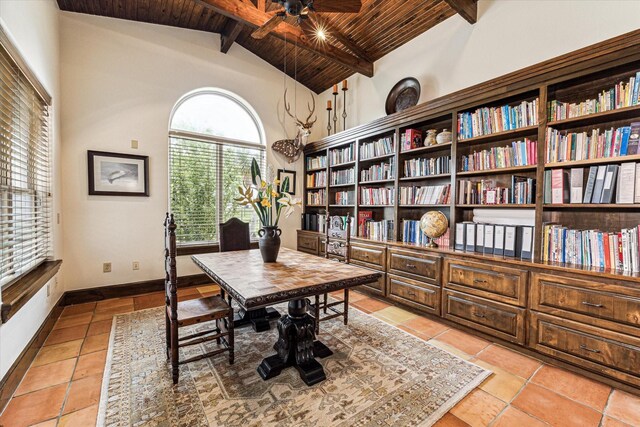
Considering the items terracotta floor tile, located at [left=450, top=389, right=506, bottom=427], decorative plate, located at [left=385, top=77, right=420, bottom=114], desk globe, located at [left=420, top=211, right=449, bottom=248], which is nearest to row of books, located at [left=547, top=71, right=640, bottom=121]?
desk globe, located at [left=420, top=211, right=449, bottom=248]

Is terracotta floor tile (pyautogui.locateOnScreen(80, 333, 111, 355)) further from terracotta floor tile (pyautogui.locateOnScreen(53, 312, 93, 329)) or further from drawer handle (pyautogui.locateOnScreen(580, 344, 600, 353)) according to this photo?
drawer handle (pyautogui.locateOnScreen(580, 344, 600, 353))

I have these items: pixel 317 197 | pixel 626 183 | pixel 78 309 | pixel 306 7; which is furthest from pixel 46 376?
pixel 626 183

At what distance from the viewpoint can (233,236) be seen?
302 cm

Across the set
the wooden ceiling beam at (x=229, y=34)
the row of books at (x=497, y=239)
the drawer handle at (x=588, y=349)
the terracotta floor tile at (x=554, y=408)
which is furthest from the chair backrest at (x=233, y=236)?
the drawer handle at (x=588, y=349)

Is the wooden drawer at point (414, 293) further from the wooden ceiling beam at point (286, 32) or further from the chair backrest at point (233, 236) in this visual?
the wooden ceiling beam at point (286, 32)

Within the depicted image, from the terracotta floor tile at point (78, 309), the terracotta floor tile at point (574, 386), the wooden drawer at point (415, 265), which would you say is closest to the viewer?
the terracotta floor tile at point (574, 386)

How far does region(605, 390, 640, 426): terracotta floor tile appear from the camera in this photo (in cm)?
153

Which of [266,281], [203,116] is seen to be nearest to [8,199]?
[266,281]

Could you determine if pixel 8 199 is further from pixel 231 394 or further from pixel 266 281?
pixel 231 394

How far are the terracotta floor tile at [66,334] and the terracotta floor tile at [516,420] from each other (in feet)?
10.6

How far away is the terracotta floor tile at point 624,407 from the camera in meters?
1.53

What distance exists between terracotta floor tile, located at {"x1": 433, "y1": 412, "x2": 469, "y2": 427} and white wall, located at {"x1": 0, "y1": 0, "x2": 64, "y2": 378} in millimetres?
2500

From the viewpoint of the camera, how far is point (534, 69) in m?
2.18

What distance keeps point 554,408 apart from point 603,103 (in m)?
2.10
